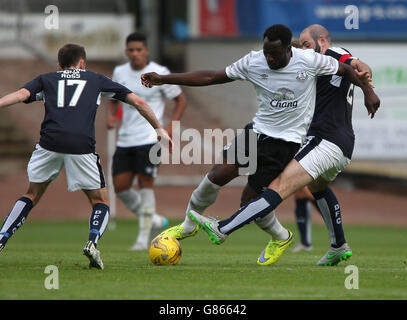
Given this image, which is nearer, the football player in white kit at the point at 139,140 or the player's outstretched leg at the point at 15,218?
the player's outstretched leg at the point at 15,218

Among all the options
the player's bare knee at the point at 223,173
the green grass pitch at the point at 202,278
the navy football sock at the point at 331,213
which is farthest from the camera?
the navy football sock at the point at 331,213

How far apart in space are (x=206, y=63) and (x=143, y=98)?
16.3 metres

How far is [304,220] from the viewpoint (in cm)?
1204

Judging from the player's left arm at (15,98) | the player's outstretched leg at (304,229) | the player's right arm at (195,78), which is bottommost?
the player's outstretched leg at (304,229)

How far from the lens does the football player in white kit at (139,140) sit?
11867 mm

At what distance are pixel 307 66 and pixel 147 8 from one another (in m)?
22.3

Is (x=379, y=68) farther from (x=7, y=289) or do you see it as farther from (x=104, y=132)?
(x=7, y=289)

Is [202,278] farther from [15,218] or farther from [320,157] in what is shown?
[15,218]

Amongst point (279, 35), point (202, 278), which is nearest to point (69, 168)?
point (202, 278)

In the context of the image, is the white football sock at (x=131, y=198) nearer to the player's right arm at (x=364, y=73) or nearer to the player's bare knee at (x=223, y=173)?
the player's bare knee at (x=223, y=173)

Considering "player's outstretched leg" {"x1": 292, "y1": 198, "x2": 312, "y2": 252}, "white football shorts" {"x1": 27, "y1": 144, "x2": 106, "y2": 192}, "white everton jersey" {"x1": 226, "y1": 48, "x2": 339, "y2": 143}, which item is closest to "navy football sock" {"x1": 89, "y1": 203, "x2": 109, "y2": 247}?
"white football shorts" {"x1": 27, "y1": 144, "x2": 106, "y2": 192}

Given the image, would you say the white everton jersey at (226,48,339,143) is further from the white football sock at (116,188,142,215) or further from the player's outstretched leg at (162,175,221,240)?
the white football sock at (116,188,142,215)

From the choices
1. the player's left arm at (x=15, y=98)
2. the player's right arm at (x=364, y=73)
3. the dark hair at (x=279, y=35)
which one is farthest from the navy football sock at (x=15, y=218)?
the player's right arm at (x=364, y=73)

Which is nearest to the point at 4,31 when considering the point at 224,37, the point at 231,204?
the point at 224,37
